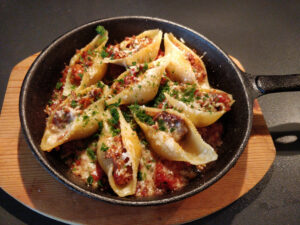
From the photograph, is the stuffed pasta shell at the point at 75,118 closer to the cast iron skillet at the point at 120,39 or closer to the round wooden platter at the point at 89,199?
the cast iron skillet at the point at 120,39

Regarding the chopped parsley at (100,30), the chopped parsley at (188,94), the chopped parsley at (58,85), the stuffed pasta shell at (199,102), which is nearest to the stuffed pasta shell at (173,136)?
the stuffed pasta shell at (199,102)

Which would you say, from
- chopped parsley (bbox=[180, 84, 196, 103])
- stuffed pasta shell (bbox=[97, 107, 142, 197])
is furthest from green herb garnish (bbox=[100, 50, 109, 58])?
chopped parsley (bbox=[180, 84, 196, 103])

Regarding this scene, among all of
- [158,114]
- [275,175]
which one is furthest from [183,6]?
[275,175]

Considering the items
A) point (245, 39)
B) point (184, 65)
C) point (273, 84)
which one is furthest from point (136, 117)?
point (245, 39)

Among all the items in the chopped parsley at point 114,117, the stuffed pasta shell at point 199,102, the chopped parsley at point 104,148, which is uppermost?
the stuffed pasta shell at point 199,102

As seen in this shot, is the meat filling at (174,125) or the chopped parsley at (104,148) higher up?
the meat filling at (174,125)

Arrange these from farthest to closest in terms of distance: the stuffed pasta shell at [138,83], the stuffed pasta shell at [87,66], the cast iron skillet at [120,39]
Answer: the stuffed pasta shell at [87,66] < the stuffed pasta shell at [138,83] < the cast iron skillet at [120,39]
